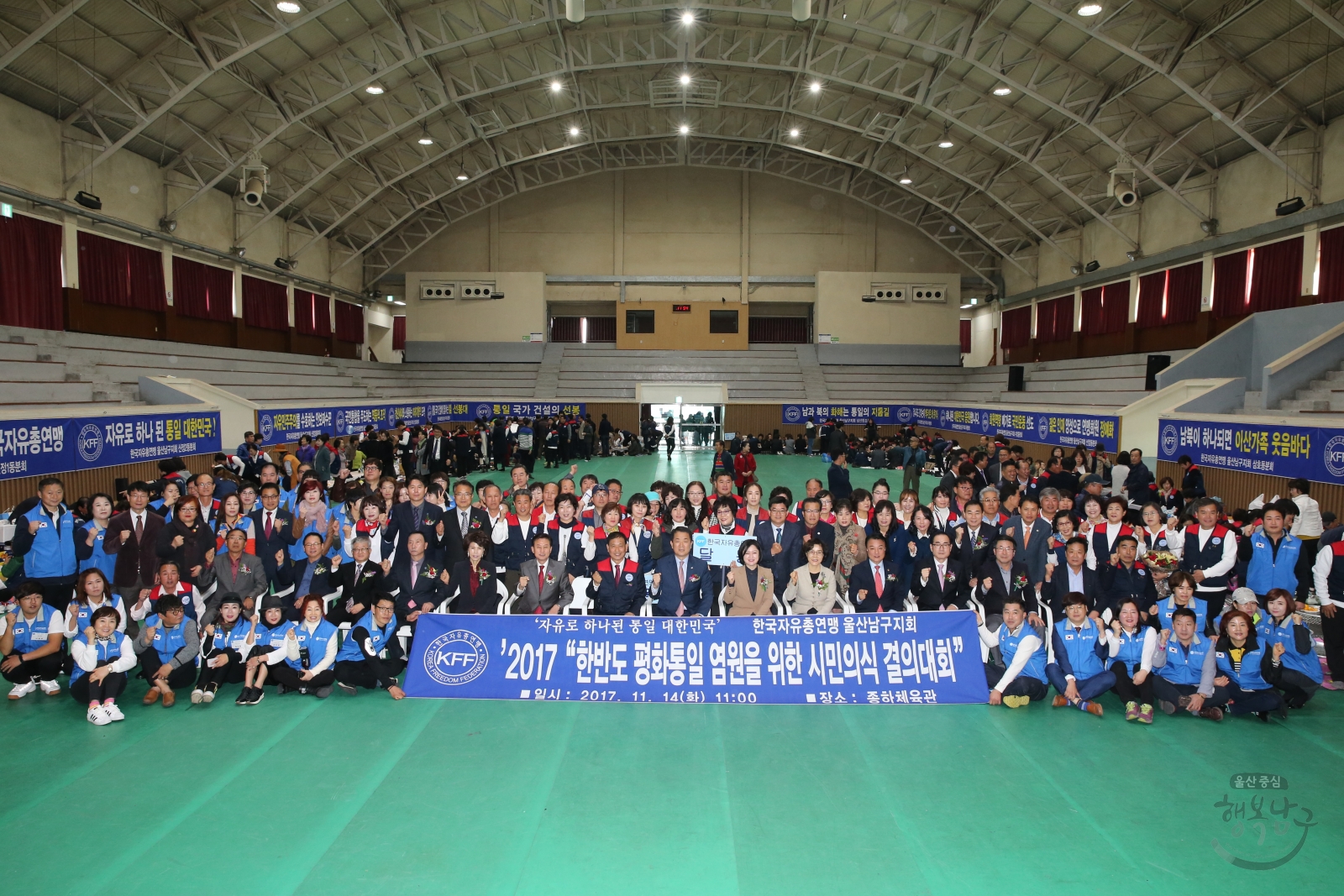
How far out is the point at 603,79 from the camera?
25422 millimetres

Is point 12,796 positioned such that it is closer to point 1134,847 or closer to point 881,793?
point 881,793

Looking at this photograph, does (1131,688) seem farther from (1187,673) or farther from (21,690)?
(21,690)

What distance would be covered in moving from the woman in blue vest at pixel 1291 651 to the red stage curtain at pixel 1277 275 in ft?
57.0

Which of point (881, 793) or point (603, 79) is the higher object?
point (603, 79)

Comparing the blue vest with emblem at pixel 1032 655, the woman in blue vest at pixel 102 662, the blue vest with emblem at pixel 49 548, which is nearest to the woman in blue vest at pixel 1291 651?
the blue vest with emblem at pixel 1032 655

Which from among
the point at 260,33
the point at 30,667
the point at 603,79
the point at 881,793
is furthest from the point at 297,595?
the point at 603,79

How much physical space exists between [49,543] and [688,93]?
23.7 meters

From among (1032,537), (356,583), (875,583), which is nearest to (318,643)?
(356,583)

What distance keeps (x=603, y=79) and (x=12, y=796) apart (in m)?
25.6

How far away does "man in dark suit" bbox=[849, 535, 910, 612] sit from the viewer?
685 centimetres

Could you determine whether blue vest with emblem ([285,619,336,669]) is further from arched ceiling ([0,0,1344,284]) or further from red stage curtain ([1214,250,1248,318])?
red stage curtain ([1214,250,1248,318])

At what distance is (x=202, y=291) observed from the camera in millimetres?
24094

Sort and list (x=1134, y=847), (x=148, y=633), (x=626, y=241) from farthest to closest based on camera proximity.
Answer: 1. (x=626, y=241)
2. (x=148, y=633)
3. (x=1134, y=847)

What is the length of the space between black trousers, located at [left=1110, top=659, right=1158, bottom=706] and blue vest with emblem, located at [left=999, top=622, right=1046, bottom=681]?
0.53 metres
